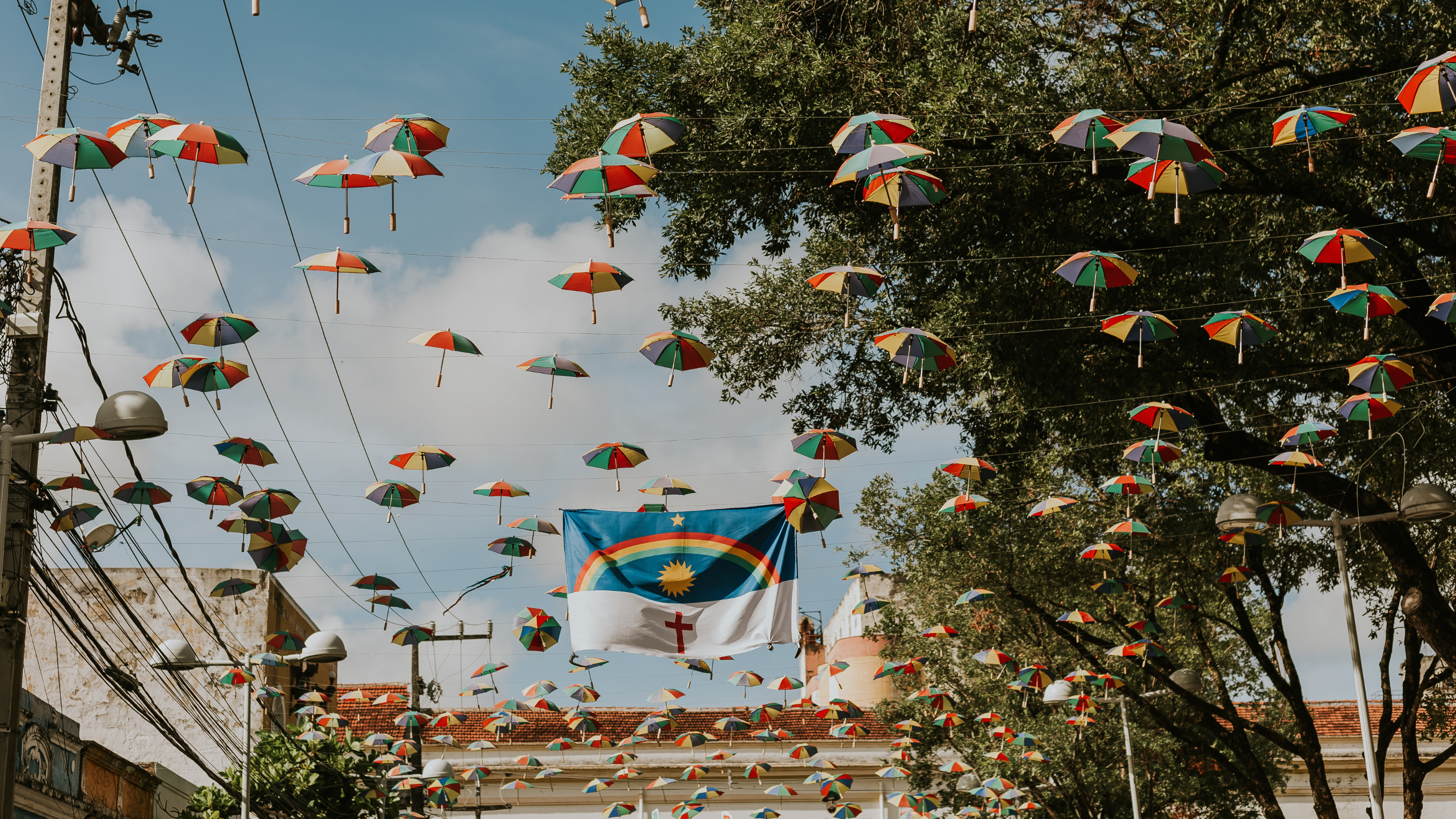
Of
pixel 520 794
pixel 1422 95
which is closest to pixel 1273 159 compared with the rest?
pixel 1422 95

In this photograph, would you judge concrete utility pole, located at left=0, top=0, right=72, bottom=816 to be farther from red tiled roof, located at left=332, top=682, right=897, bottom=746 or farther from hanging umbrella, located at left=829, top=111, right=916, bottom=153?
red tiled roof, located at left=332, top=682, right=897, bottom=746

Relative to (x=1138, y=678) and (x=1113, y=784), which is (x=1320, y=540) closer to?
(x=1138, y=678)

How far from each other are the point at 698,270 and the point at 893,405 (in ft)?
11.3

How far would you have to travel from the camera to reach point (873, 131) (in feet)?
34.0

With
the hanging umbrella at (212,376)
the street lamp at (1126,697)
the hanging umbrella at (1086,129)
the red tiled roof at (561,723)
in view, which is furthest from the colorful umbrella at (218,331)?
the red tiled roof at (561,723)

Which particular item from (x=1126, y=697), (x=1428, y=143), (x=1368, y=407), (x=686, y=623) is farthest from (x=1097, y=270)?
(x=1126, y=697)

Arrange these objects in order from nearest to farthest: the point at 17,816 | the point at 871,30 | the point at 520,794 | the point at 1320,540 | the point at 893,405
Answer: the point at 871,30 < the point at 17,816 < the point at 893,405 < the point at 1320,540 < the point at 520,794

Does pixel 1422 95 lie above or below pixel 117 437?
above

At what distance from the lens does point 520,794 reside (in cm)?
4094

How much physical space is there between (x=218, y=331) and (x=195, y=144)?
262cm

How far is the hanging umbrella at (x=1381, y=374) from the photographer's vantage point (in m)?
12.1

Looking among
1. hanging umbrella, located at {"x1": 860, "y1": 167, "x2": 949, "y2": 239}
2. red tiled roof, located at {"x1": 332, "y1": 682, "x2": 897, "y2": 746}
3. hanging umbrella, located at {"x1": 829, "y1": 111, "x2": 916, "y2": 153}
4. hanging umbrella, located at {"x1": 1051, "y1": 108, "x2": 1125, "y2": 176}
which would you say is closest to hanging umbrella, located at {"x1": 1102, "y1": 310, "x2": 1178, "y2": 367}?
hanging umbrella, located at {"x1": 1051, "y1": 108, "x2": 1125, "y2": 176}

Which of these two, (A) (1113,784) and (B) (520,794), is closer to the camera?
(A) (1113,784)

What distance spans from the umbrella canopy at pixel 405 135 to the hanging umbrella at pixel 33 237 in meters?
2.71
